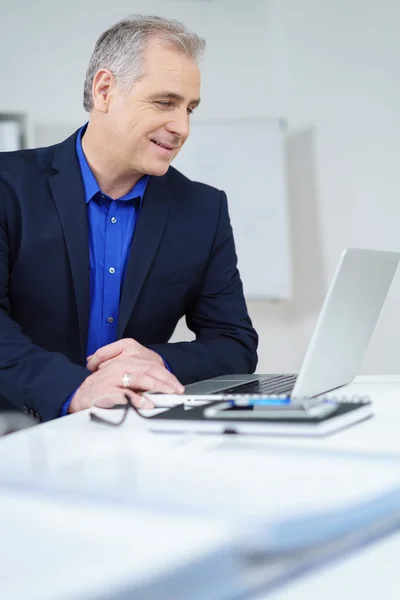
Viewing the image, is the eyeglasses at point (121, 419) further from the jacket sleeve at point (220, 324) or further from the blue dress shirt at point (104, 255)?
the blue dress shirt at point (104, 255)

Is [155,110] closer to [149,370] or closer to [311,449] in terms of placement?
[149,370]

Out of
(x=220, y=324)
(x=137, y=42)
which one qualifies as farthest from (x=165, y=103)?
(x=220, y=324)

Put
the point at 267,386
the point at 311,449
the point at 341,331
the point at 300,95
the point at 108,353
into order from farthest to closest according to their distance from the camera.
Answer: the point at 300,95 → the point at 108,353 → the point at 267,386 → the point at 341,331 → the point at 311,449

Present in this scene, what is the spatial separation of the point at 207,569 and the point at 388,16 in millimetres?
3914

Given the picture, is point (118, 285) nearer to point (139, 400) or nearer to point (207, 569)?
point (139, 400)

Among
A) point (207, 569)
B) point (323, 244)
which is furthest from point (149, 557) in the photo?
point (323, 244)

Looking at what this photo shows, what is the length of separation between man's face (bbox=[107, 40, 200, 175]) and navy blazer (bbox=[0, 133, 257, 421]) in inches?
4.7

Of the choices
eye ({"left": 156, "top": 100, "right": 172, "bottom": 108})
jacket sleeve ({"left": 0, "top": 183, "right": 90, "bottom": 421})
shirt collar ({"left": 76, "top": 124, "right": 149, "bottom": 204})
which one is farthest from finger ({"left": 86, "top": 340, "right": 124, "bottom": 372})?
eye ({"left": 156, "top": 100, "right": 172, "bottom": 108})

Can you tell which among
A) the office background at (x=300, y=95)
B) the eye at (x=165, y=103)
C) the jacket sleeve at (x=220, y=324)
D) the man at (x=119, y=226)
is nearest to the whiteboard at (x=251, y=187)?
the office background at (x=300, y=95)

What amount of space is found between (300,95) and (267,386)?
3318mm

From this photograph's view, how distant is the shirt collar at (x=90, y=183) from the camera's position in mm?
1880

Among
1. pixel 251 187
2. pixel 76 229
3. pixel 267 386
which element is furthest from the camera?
pixel 251 187

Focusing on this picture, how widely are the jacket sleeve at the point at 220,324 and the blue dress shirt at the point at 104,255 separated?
0.24 m

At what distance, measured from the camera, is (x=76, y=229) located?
180 centimetres
